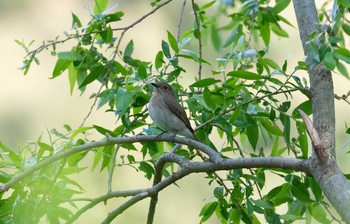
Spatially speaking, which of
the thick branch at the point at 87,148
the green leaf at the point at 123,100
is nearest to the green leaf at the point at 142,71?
the green leaf at the point at 123,100

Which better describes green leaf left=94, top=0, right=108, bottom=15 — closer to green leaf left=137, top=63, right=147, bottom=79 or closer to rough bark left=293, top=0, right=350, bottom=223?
green leaf left=137, top=63, right=147, bottom=79

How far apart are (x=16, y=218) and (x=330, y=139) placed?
102 centimetres

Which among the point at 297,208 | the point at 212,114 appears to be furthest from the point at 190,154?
the point at 297,208

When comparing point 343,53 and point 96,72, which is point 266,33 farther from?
point 343,53

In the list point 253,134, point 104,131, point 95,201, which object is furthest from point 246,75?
point 95,201

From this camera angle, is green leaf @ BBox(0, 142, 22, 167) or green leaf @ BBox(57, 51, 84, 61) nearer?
green leaf @ BBox(0, 142, 22, 167)

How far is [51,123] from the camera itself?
7.41 m

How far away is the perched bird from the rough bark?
107cm

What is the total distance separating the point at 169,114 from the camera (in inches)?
159

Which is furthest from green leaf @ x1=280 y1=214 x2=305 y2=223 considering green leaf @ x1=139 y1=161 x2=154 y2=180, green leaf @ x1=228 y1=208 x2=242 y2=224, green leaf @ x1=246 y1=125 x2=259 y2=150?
green leaf @ x1=139 y1=161 x2=154 y2=180

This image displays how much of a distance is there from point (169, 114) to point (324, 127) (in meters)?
1.70

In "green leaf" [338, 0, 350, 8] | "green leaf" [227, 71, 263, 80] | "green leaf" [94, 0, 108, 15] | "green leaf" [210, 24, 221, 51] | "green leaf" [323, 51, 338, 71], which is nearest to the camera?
"green leaf" [323, 51, 338, 71]

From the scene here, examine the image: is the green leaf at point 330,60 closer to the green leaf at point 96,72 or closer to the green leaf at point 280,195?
the green leaf at point 280,195

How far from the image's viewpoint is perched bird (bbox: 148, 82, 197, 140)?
3.72m
